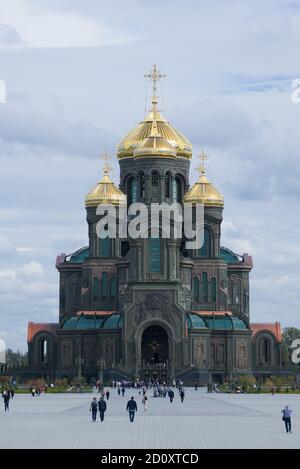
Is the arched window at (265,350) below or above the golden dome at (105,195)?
below

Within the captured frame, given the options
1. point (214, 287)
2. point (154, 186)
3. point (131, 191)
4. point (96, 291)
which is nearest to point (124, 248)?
point (96, 291)

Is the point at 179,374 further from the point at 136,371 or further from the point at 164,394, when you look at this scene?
the point at 164,394

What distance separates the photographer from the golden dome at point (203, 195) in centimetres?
12606

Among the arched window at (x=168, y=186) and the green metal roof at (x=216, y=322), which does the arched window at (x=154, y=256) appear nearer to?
the green metal roof at (x=216, y=322)

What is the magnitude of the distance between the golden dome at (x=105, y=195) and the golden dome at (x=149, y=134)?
3146 mm

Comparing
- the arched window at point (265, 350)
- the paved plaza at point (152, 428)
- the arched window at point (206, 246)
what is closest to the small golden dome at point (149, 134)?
the arched window at point (206, 246)

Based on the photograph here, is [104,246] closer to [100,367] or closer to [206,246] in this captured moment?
[206,246]

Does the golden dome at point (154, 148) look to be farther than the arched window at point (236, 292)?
No

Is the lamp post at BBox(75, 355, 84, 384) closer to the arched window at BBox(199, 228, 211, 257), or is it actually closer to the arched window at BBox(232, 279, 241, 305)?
the arched window at BBox(199, 228, 211, 257)

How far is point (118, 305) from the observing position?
122500 millimetres

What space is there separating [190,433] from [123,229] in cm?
8292

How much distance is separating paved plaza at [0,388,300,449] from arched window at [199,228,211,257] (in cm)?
5936

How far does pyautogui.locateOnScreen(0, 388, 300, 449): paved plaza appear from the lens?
38.0m
